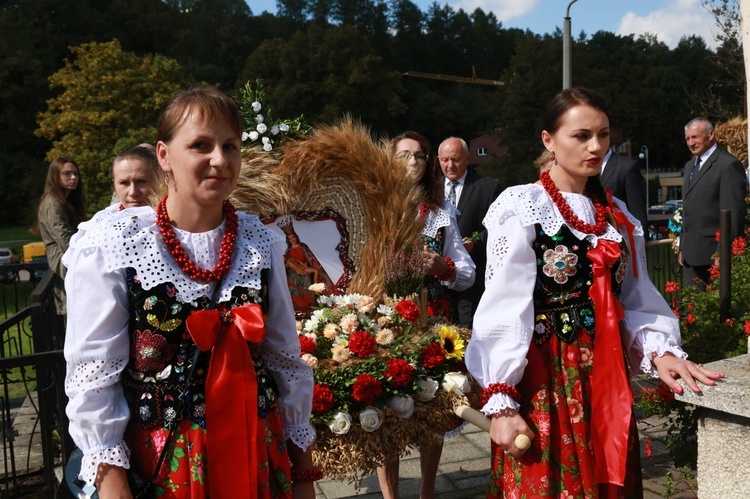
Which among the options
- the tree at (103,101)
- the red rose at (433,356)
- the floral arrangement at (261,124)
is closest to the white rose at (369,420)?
the red rose at (433,356)

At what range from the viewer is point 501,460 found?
2672 millimetres

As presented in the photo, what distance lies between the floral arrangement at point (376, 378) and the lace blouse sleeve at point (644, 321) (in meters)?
0.82

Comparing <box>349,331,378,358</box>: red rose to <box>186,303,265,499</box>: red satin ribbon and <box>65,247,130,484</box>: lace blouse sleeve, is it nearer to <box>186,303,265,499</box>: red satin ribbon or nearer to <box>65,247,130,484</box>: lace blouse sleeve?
<box>186,303,265,499</box>: red satin ribbon

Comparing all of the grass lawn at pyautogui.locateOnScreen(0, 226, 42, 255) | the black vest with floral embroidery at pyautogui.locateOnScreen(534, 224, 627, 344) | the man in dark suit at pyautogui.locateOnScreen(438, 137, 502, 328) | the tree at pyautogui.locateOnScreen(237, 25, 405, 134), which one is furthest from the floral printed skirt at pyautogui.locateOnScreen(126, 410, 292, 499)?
the tree at pyautogui.locateOnScreen(237, 25, 405, 134)

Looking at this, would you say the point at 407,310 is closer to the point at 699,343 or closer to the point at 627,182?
the point at 699,343

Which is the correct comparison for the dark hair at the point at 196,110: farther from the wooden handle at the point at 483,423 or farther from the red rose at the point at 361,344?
the red rose at the point at 361,344

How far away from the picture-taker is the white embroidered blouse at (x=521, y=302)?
2.50 metres

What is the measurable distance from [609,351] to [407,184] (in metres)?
1.53

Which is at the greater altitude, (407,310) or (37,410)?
(407,310)

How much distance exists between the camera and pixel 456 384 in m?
3.26

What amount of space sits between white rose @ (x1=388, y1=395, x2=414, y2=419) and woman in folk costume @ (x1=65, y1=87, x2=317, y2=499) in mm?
1081

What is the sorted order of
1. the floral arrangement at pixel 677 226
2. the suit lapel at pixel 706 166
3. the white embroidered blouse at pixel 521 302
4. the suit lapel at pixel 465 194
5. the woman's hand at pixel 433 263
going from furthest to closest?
the floral arrangement at pixel 677 226 → the suit lapel at pixel 706 166 → the suit lapel at pixel 465 194 → the woman's hand at pixel 433 263 → the white embroidered blouse at pixel 521 302

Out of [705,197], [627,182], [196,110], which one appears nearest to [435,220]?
[196,110]

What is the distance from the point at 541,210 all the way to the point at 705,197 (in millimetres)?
5635
